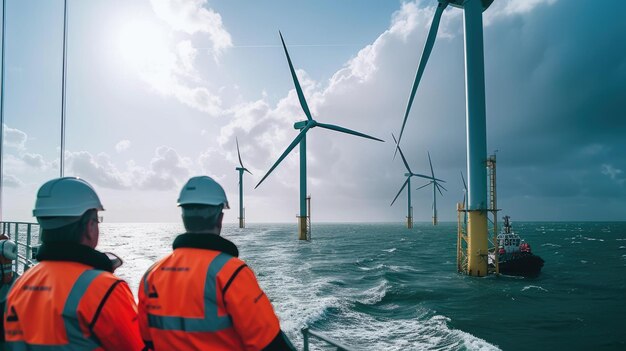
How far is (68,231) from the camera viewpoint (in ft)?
8.23

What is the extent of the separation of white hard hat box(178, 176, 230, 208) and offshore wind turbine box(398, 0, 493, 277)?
25.9 meters

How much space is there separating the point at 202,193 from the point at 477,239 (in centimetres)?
2655

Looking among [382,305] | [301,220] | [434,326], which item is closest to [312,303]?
[382,305]

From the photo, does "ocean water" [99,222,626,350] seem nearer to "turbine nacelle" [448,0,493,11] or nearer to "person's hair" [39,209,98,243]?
"person's hair" [39,209,98,243]

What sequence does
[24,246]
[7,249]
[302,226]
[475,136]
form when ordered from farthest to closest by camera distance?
[302,226] < [475,136] < [24,246] < [7,249]

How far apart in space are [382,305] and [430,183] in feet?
342

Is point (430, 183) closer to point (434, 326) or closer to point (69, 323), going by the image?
point (434, 326)

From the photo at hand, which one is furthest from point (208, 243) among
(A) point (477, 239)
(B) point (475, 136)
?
(B) point (475, 136)

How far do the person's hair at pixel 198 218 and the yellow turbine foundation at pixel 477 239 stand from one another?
85.1 ft

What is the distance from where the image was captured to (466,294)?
24.7 m

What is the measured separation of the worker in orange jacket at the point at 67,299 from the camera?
2.21 m

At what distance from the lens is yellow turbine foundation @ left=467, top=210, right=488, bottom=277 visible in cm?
2541

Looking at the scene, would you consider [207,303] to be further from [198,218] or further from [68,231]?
[68,231]

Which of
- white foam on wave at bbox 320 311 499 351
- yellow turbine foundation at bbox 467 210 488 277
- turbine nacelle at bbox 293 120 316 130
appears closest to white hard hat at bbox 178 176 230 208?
white foam on wave at bbox 320 311 499 351
